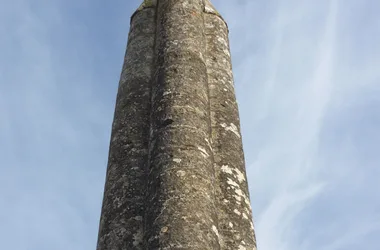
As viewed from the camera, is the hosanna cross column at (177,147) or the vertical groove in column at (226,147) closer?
the hosanna cross column at (177,147)

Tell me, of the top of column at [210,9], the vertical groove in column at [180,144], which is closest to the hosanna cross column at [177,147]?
the vertical groove in column at [180,144]

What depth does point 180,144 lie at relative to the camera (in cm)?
508

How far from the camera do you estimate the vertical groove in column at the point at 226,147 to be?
5.01 m

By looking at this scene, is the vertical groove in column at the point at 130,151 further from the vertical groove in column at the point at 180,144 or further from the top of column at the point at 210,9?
the top of column at the point at 210,9

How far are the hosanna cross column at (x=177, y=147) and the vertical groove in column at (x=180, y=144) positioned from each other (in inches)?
0.4

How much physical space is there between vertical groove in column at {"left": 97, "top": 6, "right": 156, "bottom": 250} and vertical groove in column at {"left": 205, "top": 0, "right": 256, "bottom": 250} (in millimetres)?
711

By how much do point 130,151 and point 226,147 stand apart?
38.4 inches

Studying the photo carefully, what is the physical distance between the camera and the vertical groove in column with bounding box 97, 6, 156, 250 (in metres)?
4.99

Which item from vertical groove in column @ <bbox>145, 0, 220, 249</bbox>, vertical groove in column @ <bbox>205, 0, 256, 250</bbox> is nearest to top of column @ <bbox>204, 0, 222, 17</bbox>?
vertical groove in column @ <bbox>205, 0, 256, 250</bbox>

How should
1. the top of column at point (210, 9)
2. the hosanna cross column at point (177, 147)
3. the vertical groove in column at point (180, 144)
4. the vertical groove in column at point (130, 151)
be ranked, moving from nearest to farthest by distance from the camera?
the vertical groove in column at point (180, 144) → the hosanna cross column at point (177, 147) → the vertical groove in column at point (130, 151) → the top of column at point (210, 9)

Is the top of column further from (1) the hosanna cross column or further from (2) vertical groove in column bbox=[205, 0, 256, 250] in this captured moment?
(1) the hosanna cross column

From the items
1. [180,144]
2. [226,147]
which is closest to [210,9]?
[226,147]

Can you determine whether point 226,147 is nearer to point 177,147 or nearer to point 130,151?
point 177,147

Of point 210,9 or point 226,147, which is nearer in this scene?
point 226,147
